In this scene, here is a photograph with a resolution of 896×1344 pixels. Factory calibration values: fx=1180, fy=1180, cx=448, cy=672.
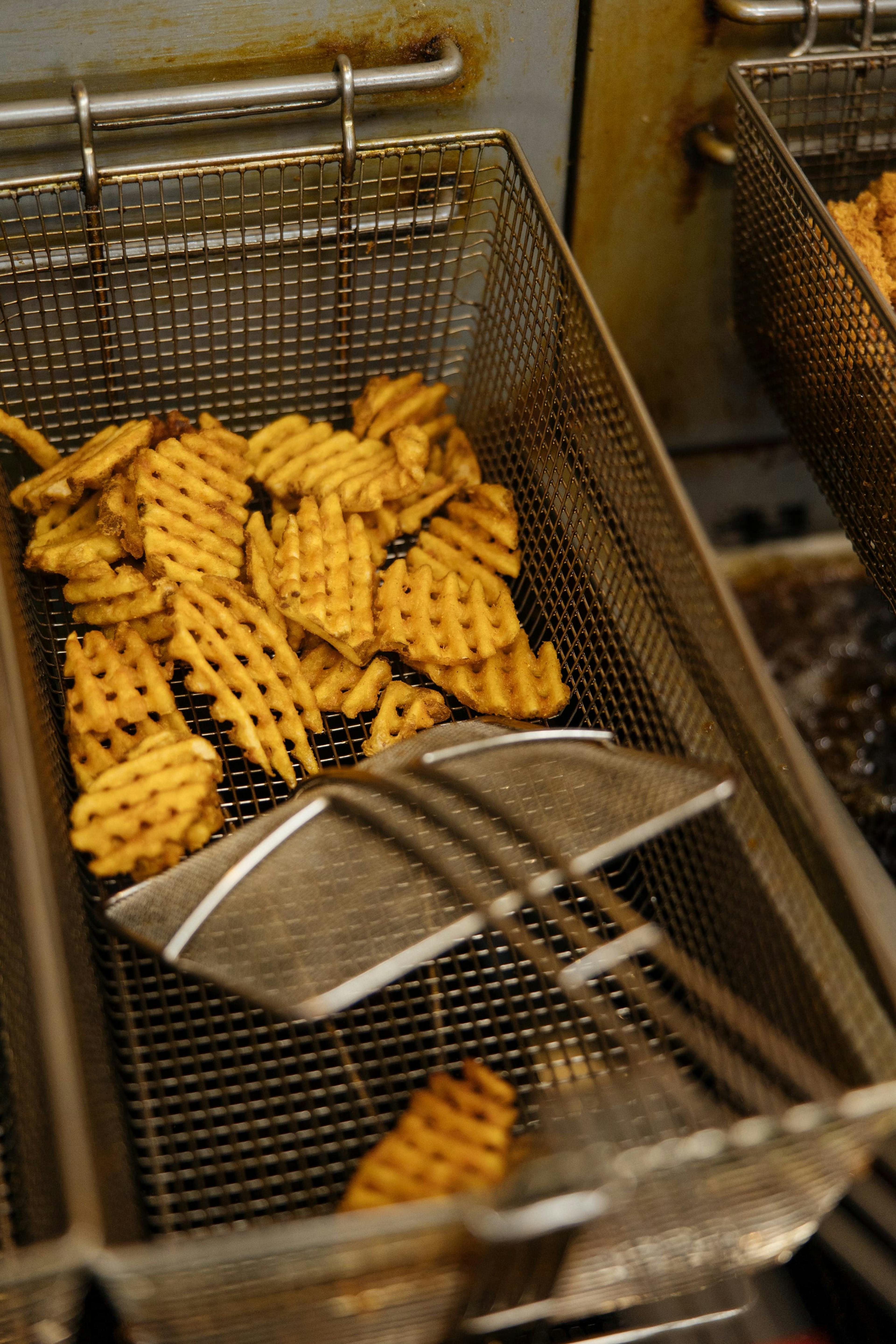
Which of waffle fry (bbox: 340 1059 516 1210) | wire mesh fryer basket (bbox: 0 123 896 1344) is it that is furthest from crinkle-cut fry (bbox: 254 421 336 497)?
waffle fry (bbox: 340 1059 516 1210)

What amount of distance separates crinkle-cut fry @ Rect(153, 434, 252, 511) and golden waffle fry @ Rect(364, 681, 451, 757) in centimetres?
51

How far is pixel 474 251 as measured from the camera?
8.84ft

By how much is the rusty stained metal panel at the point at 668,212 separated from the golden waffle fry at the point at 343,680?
4.27 ft

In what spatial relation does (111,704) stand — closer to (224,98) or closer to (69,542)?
(69,542)

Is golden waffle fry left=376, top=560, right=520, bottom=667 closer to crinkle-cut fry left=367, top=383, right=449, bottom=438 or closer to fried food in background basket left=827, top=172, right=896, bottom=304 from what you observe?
crinkle-cut fry left=367, top=383, right=449, bottom=438

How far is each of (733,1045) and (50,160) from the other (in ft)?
6.94

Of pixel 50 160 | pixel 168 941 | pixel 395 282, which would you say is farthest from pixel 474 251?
pixel 168 941

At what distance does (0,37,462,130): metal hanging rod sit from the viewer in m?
2.15

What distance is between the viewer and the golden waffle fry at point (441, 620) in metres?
2.27

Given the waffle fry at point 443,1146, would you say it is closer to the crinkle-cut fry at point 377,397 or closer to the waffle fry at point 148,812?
the waffle fry at point 148,812

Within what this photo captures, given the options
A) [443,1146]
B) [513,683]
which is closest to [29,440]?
[513,683]

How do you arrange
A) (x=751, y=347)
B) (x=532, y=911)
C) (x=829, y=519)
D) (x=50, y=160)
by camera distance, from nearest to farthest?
(x=532, y=911) → (x=50, y=160) → (x=751, y=347) → (x=829, y=519)

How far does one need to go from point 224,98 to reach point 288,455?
2.30 ft

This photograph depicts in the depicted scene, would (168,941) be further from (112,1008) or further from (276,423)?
(276,423)
